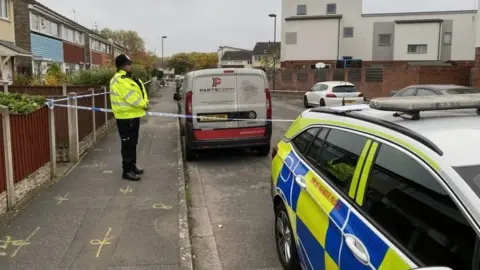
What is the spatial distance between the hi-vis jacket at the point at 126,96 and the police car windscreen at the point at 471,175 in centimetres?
554

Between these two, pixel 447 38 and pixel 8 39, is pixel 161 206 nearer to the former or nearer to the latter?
pixel 8 39

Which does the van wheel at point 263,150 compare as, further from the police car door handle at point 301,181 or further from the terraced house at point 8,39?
the terraced house at point 8,39

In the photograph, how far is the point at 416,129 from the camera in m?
2.51

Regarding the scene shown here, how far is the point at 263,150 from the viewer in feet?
30.7

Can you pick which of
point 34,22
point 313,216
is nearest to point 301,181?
point 313,216

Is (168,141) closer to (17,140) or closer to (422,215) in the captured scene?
(17,140)

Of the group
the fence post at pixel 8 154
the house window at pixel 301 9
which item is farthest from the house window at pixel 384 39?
the fence post at pixel 8 154

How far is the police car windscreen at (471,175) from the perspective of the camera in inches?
76.8

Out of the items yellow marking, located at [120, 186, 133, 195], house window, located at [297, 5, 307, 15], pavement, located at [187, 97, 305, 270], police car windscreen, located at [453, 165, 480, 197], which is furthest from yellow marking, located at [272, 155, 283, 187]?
house window, located at [297, 5, 307, 15]

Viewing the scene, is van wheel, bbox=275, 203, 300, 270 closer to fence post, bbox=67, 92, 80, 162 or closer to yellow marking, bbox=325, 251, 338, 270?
yellow marking, bbox=325, 251, 338, 270

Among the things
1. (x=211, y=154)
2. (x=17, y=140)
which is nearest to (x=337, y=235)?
(x=17, y=140)

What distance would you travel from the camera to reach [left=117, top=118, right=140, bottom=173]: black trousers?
7.00 metres

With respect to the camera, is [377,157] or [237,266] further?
→ [237,266]

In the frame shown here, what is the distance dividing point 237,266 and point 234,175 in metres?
3.79
